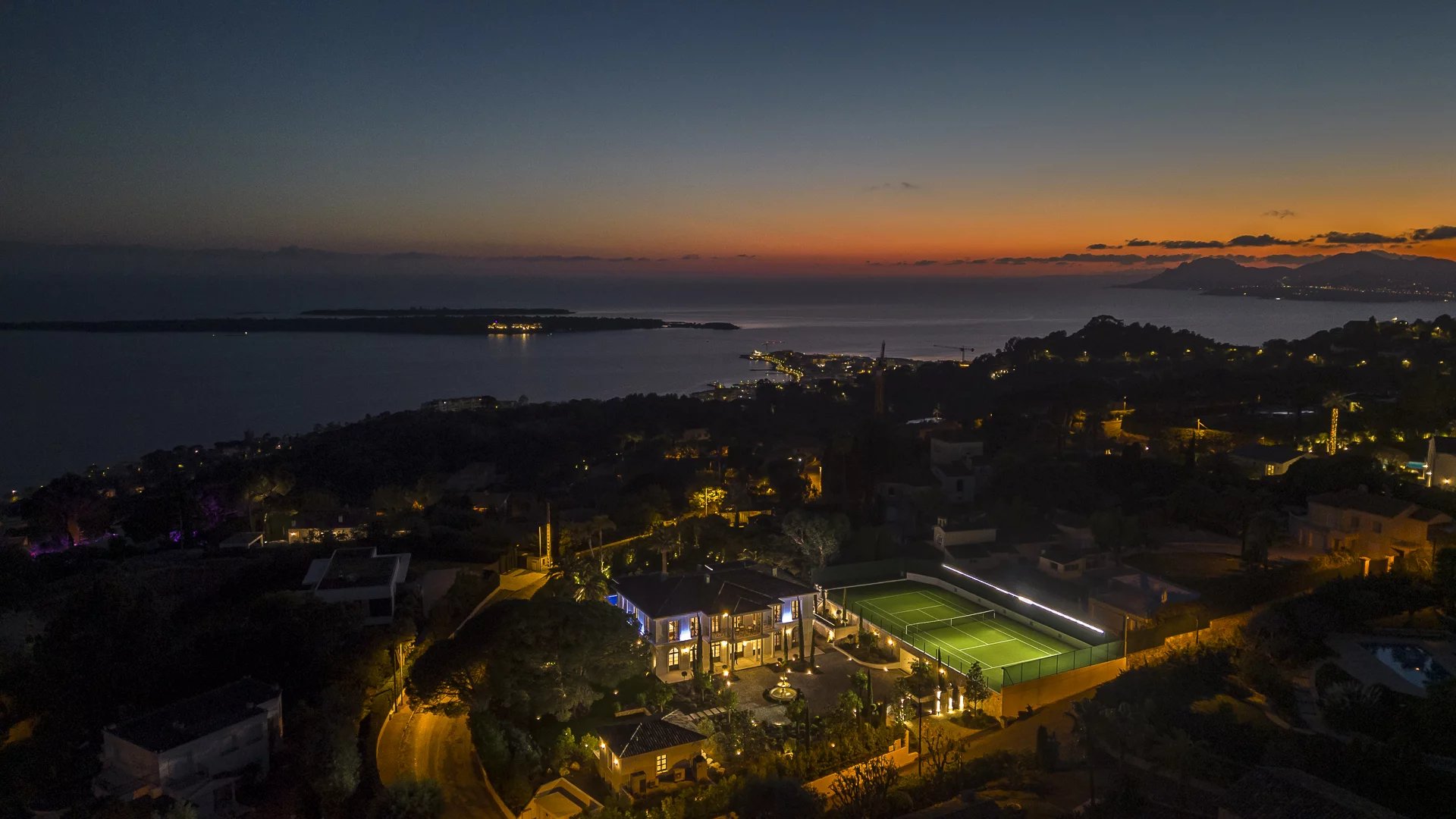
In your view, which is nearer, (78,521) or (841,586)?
(841,586)

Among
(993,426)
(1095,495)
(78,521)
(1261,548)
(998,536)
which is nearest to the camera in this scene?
(1261,548)

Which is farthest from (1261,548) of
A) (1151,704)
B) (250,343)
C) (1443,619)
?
(250,343)

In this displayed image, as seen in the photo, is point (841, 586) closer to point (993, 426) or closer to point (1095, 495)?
point (1095, 495)

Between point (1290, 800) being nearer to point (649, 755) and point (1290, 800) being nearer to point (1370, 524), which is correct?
point (649, 755)

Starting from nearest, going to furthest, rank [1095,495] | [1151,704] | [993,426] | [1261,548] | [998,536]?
[1151,704] < [1261,548] < [998,536] < [1095,495] < [993,426]

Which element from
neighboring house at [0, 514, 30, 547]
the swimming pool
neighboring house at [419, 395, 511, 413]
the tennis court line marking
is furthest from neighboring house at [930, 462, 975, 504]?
neighboring house at [419, 395, 511, 413]

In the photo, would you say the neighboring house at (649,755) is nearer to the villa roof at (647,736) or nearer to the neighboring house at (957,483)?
the villa roof at (647,736)
